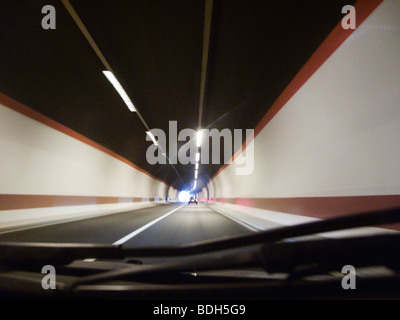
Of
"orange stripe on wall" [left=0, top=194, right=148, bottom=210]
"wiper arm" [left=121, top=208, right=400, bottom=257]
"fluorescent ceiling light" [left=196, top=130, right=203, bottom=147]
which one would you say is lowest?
"orange stripe on wall" [left=0, top=194, right=148, bottom=210]

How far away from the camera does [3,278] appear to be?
2039 mm

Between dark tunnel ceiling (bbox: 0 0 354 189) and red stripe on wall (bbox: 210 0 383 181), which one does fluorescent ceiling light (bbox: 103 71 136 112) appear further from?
red stripe on wall (bbox: 210 0 383 181)

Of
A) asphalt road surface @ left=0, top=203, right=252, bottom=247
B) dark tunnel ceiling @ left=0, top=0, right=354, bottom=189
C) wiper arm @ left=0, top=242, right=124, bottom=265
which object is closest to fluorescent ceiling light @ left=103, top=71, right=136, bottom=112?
dark tunnel ceiling @ left=0, top=0, right=354, bottom=189

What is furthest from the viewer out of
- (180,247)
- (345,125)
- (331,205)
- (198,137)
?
(198,137)

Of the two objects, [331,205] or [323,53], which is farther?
[323,53]

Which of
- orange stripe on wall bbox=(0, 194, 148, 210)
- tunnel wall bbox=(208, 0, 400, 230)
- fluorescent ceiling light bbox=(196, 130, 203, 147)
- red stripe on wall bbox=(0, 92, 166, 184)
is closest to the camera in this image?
tunnel wall bbox=(208, 0, 400, 230)

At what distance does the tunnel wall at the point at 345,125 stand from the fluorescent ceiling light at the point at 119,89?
5940 mm

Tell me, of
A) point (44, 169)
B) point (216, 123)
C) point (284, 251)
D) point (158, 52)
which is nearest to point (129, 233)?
point (158, 52)

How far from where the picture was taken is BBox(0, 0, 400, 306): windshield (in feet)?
5.97

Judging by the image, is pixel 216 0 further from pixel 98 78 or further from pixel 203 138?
pixel 203 138

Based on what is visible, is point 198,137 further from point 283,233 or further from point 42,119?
point 283,233

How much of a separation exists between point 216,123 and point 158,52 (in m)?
6.67

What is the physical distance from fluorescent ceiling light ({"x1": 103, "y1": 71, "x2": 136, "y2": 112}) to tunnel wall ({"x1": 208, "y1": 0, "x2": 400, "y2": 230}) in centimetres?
594

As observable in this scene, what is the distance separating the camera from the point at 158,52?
7.09 metres
